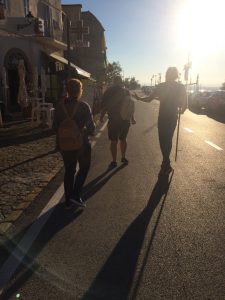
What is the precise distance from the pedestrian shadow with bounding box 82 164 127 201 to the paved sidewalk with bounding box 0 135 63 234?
75 cm

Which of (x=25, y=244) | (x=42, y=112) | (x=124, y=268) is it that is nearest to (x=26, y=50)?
(x=42, y=112)

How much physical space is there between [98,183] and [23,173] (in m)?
1.54

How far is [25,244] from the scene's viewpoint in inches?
189

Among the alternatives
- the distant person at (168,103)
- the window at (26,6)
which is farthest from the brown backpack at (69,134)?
the window at (26,6)

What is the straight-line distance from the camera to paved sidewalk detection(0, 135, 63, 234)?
6.13m

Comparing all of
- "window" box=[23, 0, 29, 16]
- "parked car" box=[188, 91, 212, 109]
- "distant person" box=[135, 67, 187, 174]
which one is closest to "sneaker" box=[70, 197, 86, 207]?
"distant person" box=[135, 67, 187, 174]

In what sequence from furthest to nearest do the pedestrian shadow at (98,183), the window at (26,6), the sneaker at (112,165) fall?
the window at (26,6), the sneaker at (112,165), the pedestrian shadow at (98,183)

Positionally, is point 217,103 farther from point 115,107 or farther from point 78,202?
point 78,202

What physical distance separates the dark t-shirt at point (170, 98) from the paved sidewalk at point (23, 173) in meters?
2.34

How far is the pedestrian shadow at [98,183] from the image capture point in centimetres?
687

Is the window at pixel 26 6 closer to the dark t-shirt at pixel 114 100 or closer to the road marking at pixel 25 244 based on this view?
the dark t-shirt at pixel 114 100

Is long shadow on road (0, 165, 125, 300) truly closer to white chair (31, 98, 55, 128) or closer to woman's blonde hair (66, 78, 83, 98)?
woman's blonde hair (66, 78, 83, 98)

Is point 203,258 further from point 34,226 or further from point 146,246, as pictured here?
point 34,226

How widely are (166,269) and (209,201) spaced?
255 centimetres
